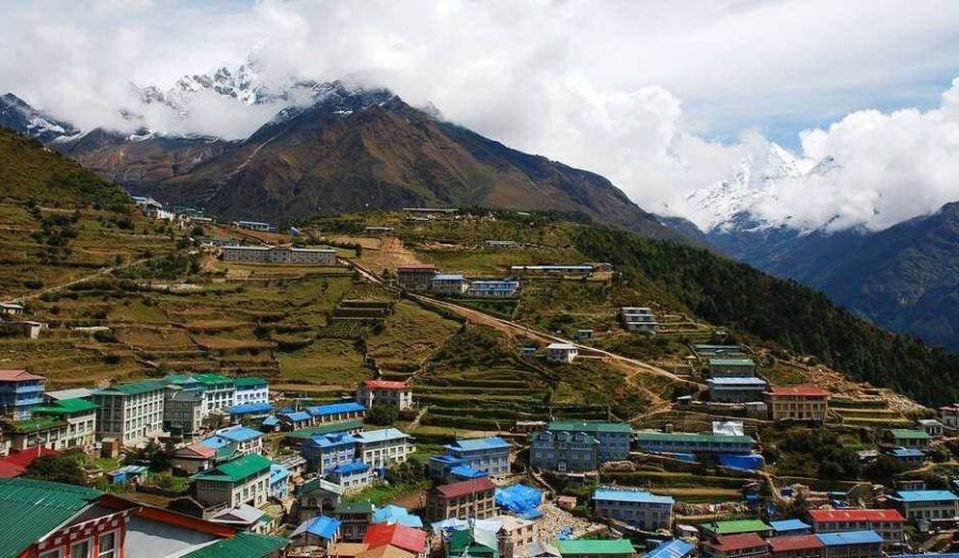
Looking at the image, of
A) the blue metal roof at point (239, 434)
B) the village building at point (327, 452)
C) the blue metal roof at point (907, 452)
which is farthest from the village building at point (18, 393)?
the blue metal roof at point (907, 452)

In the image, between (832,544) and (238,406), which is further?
(238,406)

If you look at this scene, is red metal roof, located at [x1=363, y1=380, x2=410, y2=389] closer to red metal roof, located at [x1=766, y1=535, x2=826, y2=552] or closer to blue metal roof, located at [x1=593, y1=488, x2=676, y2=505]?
blue metal roof, located at [x1=593, y1=488, x2=676, y2=505]

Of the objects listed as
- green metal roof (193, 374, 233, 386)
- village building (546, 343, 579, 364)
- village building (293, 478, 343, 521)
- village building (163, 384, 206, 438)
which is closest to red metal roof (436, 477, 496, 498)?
village building (293, 478, 343, 521)

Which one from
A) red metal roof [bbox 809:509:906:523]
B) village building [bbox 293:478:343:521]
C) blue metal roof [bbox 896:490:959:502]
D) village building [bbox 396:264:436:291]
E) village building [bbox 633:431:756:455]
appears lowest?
red metal roof [bbox 809:509:906:523]

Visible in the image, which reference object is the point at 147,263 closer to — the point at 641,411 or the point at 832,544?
the point at 641,411

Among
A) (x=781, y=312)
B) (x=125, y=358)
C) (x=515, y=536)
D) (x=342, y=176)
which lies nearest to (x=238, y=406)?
(x=125, y=358)

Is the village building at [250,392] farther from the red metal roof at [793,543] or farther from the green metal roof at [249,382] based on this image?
the red metal roof at [793,543]
